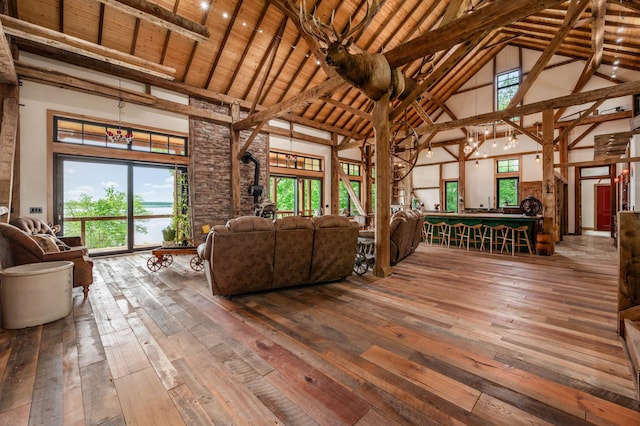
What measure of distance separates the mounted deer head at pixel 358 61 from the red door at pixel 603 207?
10844mm

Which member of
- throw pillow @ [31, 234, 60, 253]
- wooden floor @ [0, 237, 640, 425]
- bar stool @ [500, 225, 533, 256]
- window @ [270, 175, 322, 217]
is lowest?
wooden floor @ [0, 237, 640, 425]

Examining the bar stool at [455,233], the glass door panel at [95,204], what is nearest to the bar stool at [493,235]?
the bar stool at [455,233]

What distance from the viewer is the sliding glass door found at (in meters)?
5.69

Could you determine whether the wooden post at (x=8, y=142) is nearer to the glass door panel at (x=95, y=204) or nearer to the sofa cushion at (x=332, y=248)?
the glass door panel at (x=95, y=204)

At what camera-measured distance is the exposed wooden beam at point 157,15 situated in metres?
4.12

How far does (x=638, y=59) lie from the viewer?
24.8 feet

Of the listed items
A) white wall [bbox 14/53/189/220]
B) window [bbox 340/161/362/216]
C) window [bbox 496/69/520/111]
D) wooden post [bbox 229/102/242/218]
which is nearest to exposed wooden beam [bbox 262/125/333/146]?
wooden post [bbox 229/102/242/218]

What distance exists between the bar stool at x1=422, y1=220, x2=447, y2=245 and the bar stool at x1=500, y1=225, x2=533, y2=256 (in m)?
1.53

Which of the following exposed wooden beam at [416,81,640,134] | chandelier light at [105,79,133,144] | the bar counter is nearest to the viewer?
exposed wooden beam at [416,81,640,134]

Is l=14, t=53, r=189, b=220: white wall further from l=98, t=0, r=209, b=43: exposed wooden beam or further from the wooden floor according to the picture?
the wooden floor

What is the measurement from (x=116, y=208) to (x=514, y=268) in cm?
861

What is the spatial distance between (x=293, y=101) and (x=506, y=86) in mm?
9731

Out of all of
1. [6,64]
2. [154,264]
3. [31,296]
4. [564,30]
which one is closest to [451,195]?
[564,30]

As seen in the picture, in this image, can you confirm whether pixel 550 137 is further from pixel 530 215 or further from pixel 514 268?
pixel 514 268
